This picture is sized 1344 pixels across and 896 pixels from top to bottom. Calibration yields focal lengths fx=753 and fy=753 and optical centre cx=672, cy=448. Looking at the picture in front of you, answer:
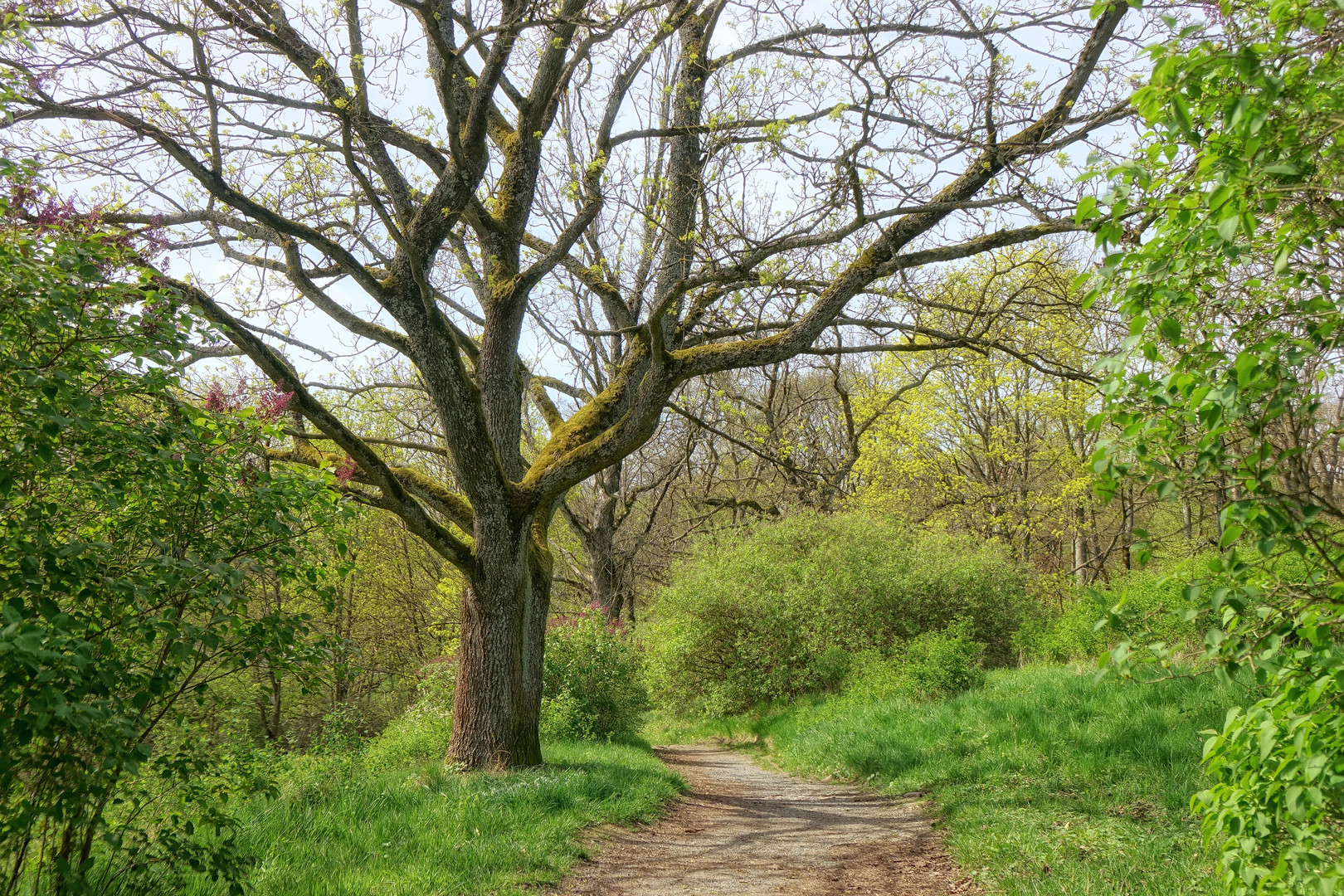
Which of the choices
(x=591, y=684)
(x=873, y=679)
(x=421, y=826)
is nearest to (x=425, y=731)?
(x=591, y=684)

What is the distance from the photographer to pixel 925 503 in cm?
2534

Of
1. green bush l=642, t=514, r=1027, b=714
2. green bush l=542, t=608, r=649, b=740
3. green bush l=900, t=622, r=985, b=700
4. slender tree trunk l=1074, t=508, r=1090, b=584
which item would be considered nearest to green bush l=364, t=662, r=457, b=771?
green bush l=542, t=608, r=649, b=740

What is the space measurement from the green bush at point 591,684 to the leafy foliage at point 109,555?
315 inches

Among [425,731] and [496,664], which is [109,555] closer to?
[496,664]

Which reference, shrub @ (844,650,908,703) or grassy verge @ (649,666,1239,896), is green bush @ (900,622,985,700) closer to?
shrub @ (844,650,908,703)

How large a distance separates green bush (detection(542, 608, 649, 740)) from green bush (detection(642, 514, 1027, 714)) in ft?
9.60

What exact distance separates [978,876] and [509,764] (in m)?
4.93

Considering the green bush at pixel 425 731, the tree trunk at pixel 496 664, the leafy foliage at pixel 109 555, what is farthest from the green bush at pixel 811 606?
the leafy foliage at pixel 109 555

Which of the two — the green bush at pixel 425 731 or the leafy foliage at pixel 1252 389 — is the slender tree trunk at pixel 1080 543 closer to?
the green bush at pixel 425 731

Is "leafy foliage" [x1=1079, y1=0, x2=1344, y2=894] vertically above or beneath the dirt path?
above

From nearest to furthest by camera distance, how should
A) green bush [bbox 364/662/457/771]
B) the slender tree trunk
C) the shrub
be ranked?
green bush [bbox 364/662/457/771]
the shrub
the slender tree trunk

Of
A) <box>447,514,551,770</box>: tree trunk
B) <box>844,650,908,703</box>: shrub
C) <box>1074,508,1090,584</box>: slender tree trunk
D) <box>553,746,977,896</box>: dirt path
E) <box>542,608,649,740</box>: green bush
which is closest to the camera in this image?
<box>553,746,977,896</box>: dirt path

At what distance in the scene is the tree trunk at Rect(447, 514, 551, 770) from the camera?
816 cm

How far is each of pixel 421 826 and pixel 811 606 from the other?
11.0 m
